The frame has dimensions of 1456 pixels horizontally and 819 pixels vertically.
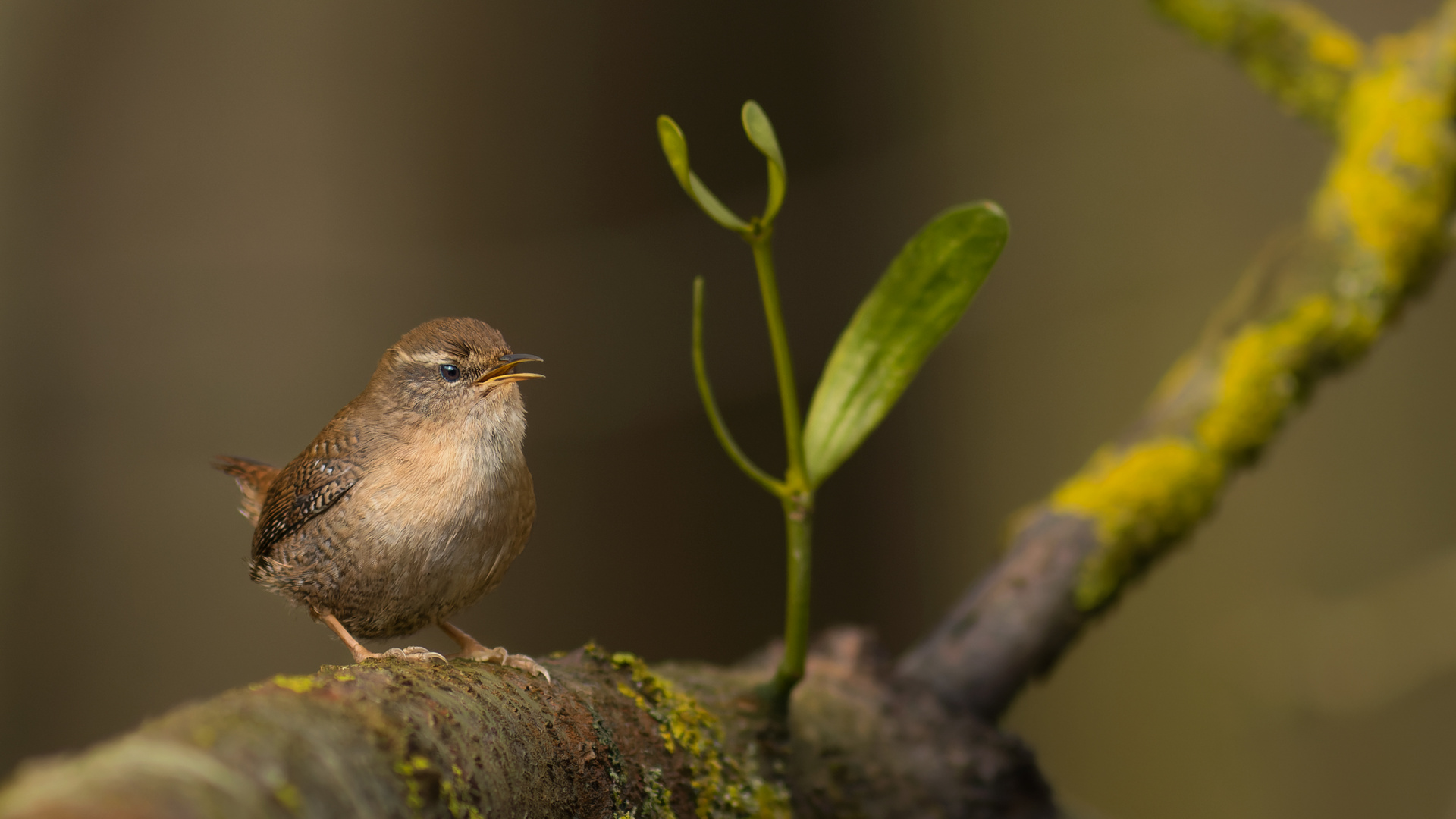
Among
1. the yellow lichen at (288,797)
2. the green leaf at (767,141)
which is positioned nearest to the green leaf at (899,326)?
the green leaf at (767,141)

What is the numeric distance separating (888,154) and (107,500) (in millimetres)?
3199

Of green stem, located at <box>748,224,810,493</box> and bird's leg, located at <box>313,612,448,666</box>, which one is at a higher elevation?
green stem, located at <box>748,224,810,493</box>

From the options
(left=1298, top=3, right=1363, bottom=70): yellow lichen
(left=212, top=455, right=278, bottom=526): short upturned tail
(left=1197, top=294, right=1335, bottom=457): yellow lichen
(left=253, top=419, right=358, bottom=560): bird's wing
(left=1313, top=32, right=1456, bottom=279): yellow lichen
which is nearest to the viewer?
(left=253, top=419, right=358, bottom=560): bird's wing

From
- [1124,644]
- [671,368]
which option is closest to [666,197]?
[671,368]

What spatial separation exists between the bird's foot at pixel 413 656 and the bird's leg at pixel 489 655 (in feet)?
0.13

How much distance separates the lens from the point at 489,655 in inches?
48.5

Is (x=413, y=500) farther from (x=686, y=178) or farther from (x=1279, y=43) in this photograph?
(x=1279, y=43)

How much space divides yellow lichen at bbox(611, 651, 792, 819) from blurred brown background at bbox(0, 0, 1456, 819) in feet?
5.69

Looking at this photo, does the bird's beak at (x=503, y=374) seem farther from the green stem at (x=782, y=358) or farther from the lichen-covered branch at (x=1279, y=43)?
the lichen-covered branch at (x=1279, y=43)

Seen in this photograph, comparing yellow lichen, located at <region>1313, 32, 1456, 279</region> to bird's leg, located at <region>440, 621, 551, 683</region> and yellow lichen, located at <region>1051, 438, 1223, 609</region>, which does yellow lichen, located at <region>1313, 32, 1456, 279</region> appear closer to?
yellow lichen, located at <region>1051, 438, 1223, 609</region>

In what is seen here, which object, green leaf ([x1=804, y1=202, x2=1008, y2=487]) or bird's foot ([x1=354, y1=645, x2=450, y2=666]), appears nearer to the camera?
bird's foot ([x1=354, y1=645, x2=450, y2=666])

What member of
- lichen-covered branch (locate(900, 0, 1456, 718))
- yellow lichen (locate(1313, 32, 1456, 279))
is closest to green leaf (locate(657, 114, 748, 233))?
lichen-covered branch (locate(900, 0, 1456, 718))

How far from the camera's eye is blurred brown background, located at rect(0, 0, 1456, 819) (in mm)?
2965

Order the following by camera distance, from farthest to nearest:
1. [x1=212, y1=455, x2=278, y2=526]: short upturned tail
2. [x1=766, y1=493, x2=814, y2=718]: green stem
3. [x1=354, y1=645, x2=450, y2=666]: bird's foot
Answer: [x1=212, y1=455, x2=278, y2=526]: short upturned tail < [x1=766, y1=493, x2=814, y2=718]: green stem < [x1=354, y1=645, x2=450, y2=666]: bird's foot
